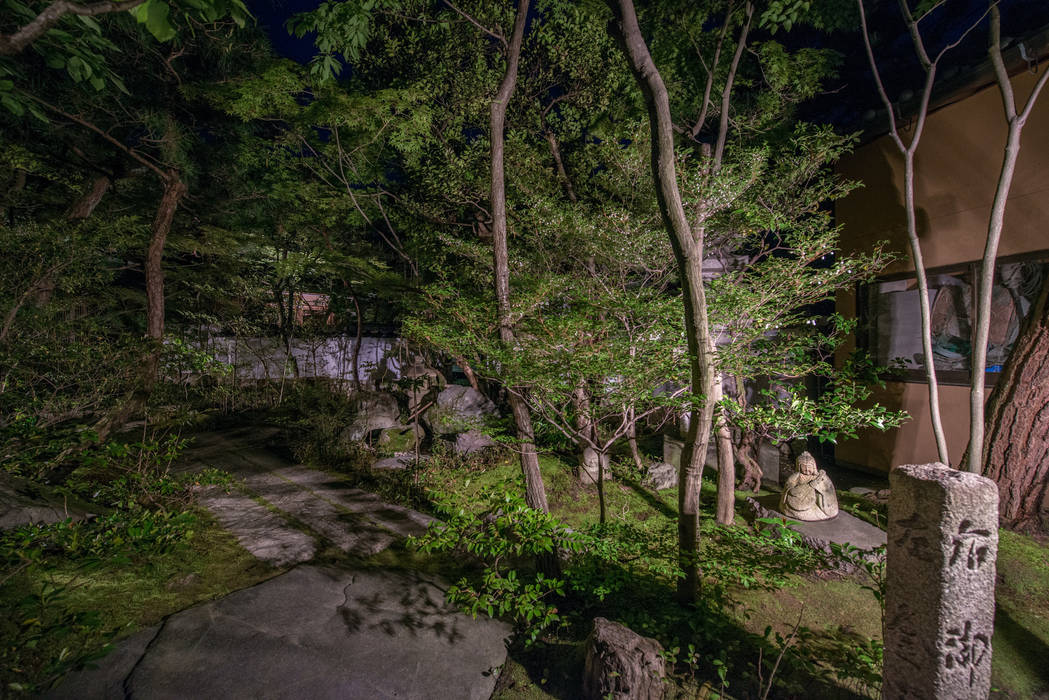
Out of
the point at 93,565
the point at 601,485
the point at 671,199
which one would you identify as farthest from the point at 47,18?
the point at 601,485

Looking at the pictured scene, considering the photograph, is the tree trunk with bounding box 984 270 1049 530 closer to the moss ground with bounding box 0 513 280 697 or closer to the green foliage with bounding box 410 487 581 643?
the green foliage with bounding box 410 487 581 643

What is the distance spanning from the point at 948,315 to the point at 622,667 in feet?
27.1

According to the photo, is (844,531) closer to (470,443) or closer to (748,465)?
(748,465)

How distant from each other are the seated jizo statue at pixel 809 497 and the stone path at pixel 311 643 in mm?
4069

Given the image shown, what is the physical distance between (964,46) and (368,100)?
11.9m

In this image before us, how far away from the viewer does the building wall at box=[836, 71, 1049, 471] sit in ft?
18.6

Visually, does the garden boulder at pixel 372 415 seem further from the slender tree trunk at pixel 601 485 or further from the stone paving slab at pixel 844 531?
the stone paving slab at pixel 844 531

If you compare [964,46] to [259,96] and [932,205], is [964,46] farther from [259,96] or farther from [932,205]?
[259,96]

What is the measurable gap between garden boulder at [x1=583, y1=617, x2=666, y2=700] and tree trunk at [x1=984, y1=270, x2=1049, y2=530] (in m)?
5.73

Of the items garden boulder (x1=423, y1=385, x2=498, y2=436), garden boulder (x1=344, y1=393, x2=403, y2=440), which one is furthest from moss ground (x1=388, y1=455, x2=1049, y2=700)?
garden boulder (x1=344, y1=393, x2=403, y2=440)

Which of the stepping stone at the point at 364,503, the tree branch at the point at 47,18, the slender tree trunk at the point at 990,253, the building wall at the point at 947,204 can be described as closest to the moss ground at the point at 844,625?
the slender tree trunk at the point at 990,253

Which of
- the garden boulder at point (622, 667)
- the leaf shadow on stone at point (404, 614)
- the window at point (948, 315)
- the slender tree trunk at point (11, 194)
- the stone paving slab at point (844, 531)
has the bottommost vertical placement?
the leaf shadow on stone at point (404, 614)

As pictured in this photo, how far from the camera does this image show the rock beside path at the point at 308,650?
275 centimetres

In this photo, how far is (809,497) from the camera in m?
5.27
